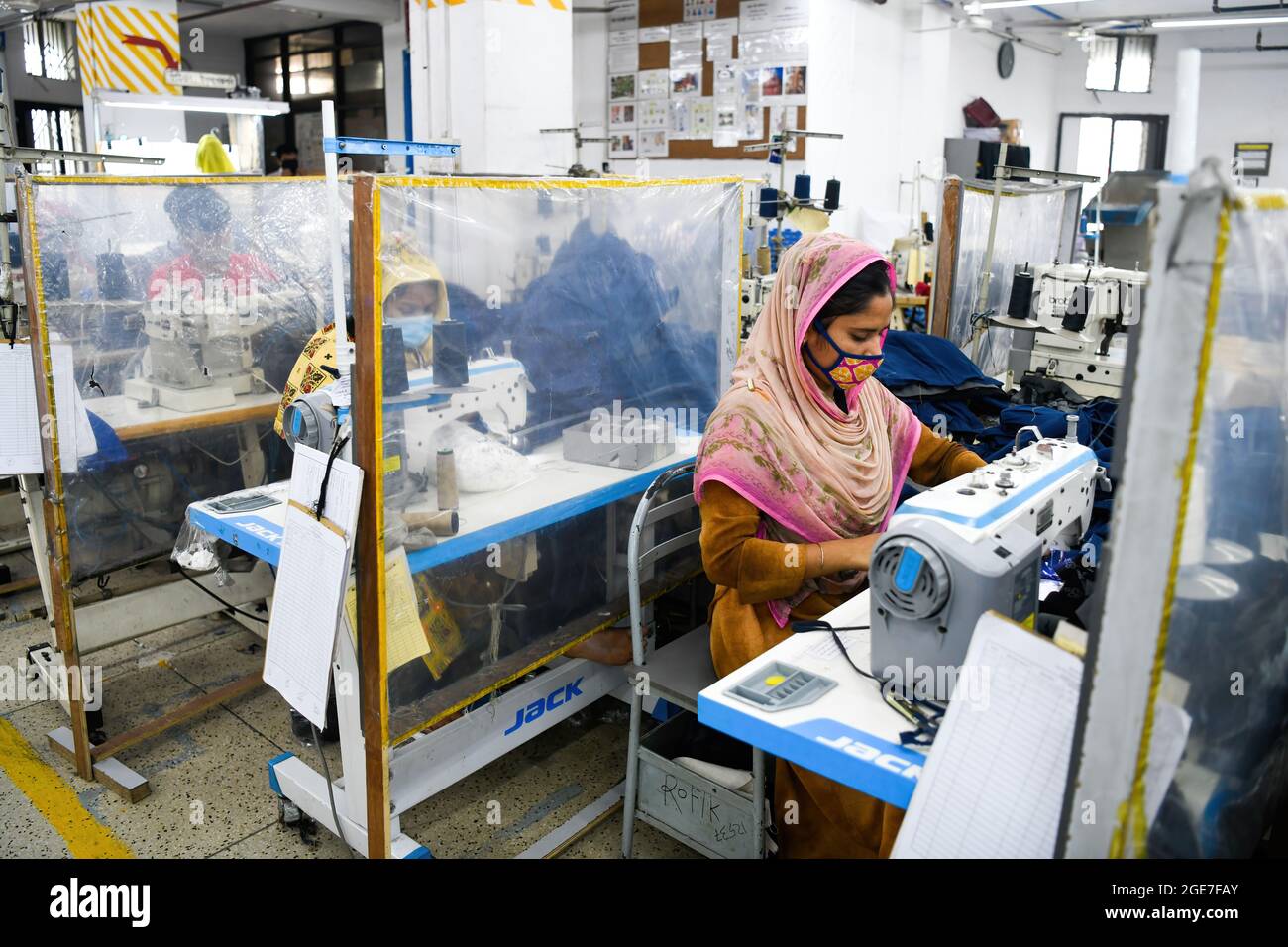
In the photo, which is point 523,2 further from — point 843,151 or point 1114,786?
point 1114,786

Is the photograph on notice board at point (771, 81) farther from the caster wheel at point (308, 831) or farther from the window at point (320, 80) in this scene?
the caster wheel at point (308, 831)

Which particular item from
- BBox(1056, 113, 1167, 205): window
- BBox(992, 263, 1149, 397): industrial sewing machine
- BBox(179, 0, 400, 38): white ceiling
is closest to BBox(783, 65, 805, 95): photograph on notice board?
BBox(179, 0, 400, 38): white ceiling

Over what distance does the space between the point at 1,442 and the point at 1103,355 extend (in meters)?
3.03

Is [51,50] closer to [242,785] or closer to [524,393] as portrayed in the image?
[242,785]

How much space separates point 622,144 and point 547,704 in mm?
6373

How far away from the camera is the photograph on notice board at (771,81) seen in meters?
6.89

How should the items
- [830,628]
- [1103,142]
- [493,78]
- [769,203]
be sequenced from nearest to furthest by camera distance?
1. [830,628]
2. [493,78]
3. [769,203]
4. [1103,142]

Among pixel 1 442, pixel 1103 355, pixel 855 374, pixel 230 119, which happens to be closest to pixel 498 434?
pixel 855 374

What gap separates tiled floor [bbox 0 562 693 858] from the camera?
7.48ft

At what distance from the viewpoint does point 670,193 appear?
261 centimetres

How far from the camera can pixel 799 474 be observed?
1945 millimetres

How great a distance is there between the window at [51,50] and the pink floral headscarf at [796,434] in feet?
29.7

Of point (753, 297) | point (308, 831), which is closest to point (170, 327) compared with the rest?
Result: point (308, 831)

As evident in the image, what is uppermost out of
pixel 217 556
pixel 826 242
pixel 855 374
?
pixel 826 242
